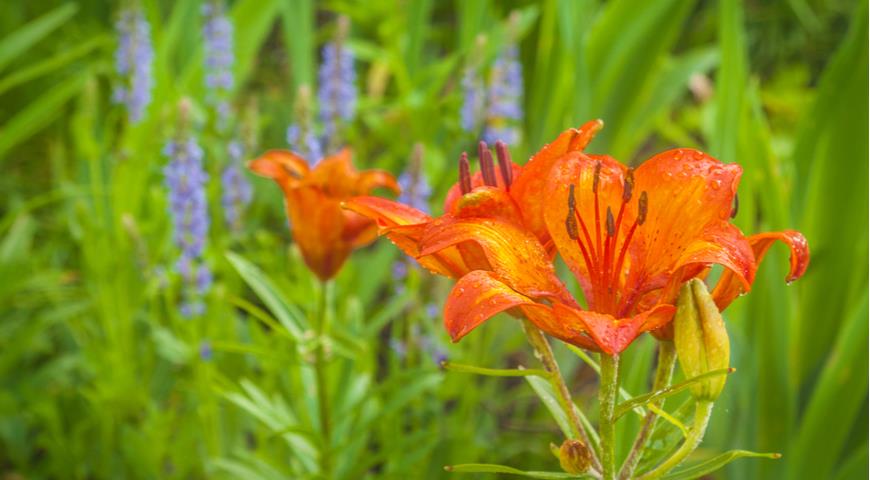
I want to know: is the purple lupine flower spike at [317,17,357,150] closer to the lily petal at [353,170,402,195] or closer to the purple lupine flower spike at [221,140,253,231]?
the purple lupine flower spike at [221,140,253,231]

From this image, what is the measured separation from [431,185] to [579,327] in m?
1.14

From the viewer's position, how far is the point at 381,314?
1.51 metres

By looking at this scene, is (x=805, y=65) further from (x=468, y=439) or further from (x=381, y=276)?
(x=468, y=439)

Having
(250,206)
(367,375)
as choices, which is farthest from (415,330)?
Answer: (250,206)

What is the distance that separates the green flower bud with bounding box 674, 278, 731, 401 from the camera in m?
0.67

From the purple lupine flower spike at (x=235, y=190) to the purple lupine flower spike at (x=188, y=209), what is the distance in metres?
0.13

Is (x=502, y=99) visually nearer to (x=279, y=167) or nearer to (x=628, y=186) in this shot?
(x=279, y=167)

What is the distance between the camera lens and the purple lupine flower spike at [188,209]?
148cm

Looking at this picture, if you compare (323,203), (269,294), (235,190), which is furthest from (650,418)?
(235,190)

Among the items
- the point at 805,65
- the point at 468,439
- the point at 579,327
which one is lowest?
the point at 468,439

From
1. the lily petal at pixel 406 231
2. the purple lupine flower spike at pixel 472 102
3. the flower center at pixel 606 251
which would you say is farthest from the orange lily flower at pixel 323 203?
the purple lupine flower spike at pixel 472 102

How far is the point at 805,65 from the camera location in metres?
3.12

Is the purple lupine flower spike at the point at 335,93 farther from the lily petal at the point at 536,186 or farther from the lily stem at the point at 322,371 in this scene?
the lily petal at the point at 536,186

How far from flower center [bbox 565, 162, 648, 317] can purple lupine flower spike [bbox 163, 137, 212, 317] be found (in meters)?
0.85
